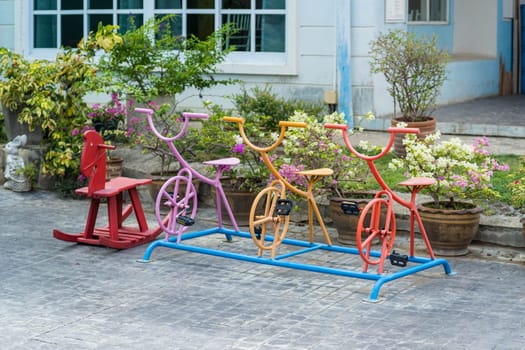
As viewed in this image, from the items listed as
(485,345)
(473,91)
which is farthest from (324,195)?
(473,91)

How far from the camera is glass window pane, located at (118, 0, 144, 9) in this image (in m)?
14.9

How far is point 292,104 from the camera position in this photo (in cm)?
1264

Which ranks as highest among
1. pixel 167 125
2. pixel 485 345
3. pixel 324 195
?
pixel 167 125

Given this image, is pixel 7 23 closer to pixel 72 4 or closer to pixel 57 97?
pixel 72 4

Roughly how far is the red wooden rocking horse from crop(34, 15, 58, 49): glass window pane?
7.37 meters

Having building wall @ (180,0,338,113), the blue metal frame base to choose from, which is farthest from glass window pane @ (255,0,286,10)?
the blue metal frame base

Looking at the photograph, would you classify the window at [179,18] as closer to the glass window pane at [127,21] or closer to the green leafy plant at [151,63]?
the glass window pane at [127,21]

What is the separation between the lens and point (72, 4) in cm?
1550

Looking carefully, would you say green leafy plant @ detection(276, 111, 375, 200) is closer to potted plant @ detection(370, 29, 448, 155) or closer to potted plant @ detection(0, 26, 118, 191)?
potted plant @ detection(370, 29, 448, 155)

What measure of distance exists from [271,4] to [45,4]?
13.1 feet

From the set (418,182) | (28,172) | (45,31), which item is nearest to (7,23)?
(45,31)

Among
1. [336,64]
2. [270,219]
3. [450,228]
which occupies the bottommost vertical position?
[450,228]

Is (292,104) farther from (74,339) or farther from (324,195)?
(74,339)

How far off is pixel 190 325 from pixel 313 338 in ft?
2.67
